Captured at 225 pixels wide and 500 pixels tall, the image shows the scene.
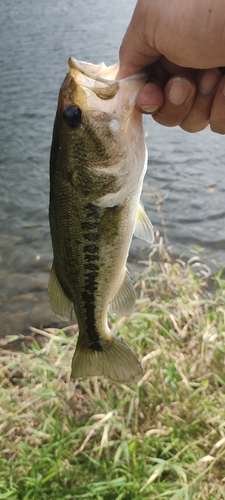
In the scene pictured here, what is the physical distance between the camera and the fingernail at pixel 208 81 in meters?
2.24

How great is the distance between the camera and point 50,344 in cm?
379

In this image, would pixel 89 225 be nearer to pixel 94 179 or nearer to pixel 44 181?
pixel 94 179

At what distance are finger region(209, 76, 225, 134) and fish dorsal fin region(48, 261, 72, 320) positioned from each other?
1.08 metres

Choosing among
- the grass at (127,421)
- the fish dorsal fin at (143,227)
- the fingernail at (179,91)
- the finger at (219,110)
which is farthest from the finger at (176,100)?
the grass at (127,421)

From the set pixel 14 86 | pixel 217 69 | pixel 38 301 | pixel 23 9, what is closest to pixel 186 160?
pixel 38 301

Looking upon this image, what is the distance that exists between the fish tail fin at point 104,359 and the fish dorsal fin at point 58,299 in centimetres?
22

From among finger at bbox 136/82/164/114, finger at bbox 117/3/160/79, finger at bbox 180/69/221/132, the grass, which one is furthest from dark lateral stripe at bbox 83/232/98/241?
the grass

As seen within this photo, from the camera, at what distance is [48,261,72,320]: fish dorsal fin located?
2.22m

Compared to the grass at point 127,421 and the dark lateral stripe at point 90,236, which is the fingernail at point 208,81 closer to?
the dark lateral stripe at point 90,236

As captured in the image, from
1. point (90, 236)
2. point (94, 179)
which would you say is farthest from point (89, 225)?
point (94, 179)

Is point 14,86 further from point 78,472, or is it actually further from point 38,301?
point 78,472

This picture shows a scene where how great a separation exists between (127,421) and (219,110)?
197cm

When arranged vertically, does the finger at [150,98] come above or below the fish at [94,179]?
above

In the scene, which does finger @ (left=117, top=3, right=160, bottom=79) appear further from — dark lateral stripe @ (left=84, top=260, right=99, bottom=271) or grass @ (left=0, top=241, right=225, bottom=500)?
grass @ (left=0, top=241, right=225, bottom=500)
